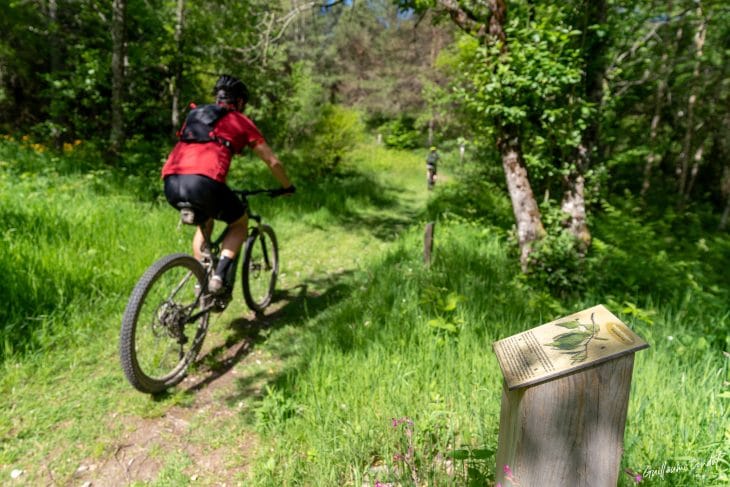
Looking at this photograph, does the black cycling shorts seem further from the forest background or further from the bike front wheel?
the forest background

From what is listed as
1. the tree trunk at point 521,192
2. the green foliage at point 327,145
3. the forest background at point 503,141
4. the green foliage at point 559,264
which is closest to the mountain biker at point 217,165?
the forest background at point 503,141

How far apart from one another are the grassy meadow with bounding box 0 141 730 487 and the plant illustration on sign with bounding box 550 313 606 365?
65cm

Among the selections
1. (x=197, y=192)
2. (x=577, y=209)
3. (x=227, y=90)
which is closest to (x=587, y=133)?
(x=577, y=209)

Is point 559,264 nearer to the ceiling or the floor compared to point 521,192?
nearer to the floor

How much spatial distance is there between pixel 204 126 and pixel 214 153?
0.23m

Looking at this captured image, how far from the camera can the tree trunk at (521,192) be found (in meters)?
4.72

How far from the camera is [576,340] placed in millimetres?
1154

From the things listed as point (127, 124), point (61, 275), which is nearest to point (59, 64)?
point (127, 124)

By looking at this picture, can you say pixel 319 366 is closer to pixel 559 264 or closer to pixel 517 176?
pixel 559 264

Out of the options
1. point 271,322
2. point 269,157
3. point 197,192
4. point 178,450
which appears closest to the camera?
point 178,450

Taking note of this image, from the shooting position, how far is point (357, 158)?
14484 mm

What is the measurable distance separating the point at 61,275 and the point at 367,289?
111 inches

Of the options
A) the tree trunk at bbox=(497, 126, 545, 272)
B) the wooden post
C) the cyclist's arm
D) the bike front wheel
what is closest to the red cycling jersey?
the cyclist's arm

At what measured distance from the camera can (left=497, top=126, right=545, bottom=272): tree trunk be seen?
472 centimetres
